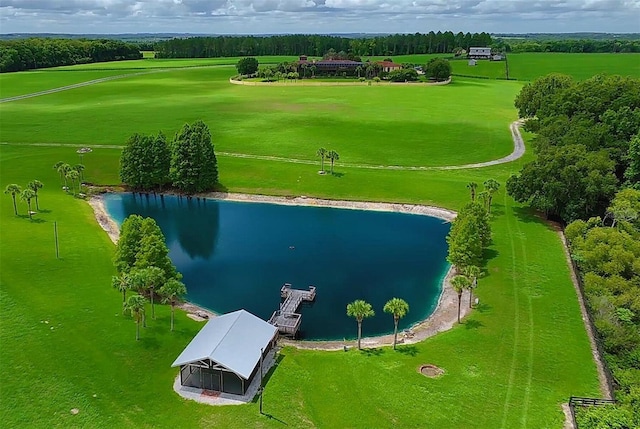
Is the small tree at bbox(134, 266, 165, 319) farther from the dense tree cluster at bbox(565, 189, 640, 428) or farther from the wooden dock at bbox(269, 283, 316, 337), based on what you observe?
the dense tree cluster at bbox(565, 189, 640, 428)

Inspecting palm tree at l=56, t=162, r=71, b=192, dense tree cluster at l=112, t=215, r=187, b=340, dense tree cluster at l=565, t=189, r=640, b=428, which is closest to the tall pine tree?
palm tree at l=56, t=162, r=71, b=192

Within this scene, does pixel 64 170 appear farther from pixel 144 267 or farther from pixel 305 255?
pixel 305 255

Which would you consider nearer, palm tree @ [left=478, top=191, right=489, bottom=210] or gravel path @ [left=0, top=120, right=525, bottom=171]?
palm tree @ [left=478, top=191, right=489, bottom=210]

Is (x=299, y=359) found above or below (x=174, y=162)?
below

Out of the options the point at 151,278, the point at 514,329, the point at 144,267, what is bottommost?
the point at 514,329

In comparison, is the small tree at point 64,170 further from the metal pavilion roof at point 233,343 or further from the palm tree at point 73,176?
the metal pavilion roof at point 233,343

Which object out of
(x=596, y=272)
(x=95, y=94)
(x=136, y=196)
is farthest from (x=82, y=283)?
(x=95, y=94)

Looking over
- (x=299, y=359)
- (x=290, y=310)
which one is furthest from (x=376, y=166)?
(x=299, y=359)
